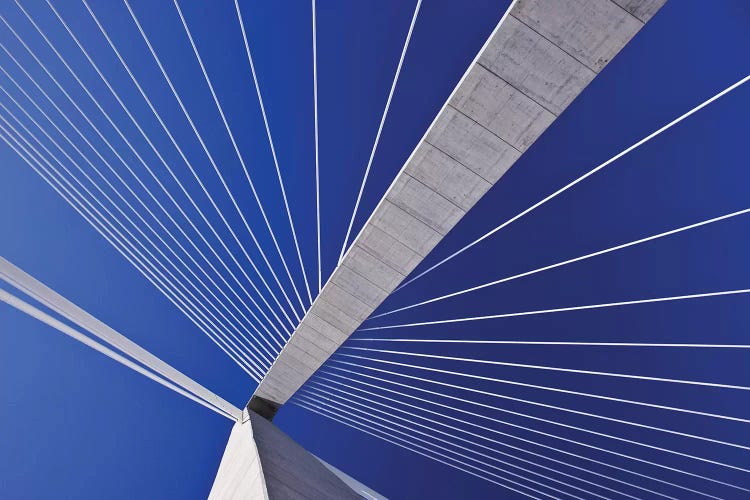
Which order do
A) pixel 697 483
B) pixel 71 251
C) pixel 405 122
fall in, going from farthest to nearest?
pixel 697 483 → pixel 71 251 → pixel 405 122

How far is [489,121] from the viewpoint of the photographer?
7297mm

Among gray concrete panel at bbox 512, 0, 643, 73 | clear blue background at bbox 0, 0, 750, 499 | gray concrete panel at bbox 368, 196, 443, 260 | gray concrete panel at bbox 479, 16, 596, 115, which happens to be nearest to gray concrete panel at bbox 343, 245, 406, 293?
gray concrete panel at bbox 368, 196, 443, 260

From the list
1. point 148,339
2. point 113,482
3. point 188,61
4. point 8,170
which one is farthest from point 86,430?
point 188,61

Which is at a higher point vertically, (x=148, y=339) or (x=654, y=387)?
(x=654, y=387)

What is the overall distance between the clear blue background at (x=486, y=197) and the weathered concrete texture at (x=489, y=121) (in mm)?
3545

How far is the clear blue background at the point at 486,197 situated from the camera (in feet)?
40.5

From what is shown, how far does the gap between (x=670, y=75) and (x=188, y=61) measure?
11095 millimetres

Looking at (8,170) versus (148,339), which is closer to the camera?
(8,170)

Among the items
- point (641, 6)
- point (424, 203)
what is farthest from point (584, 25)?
point (424, 203)

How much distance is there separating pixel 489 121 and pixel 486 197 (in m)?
9.88

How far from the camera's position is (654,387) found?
2016 centimetres

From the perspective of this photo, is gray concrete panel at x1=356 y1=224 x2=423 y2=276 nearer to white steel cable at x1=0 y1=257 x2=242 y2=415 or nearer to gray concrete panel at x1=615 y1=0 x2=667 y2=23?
white steel cable at x1=0 y1=257 x2=242 y2=415

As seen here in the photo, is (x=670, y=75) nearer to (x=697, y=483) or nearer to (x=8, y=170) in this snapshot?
(x=8, y=170)

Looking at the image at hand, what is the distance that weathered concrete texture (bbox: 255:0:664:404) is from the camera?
20.4 ft
